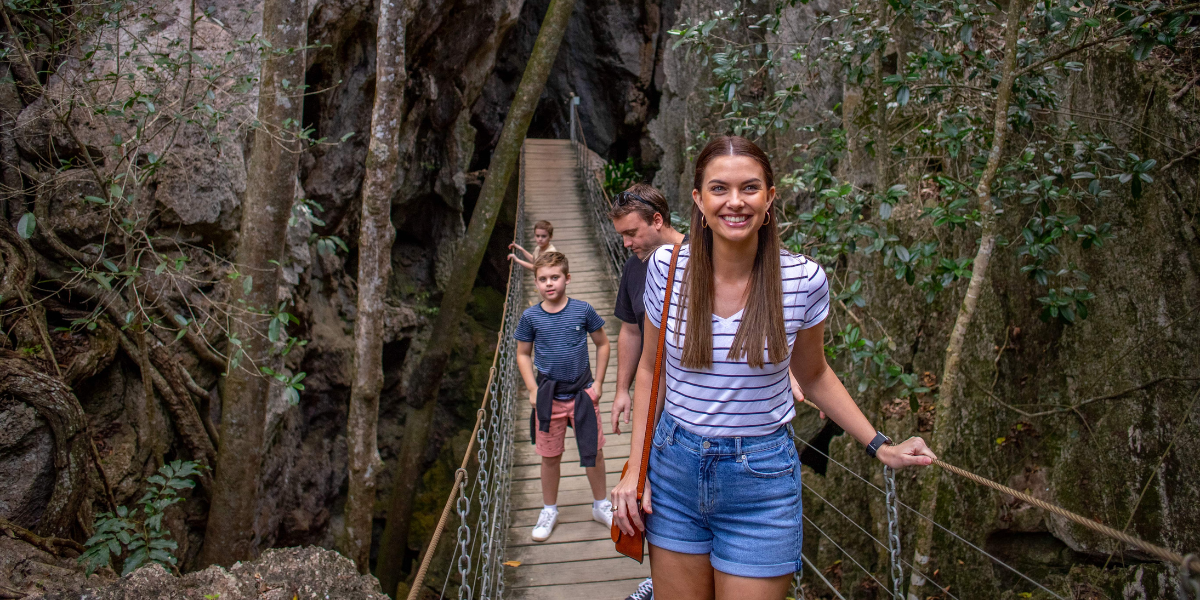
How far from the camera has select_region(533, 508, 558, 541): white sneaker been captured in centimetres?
320

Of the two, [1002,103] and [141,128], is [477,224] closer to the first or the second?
[141,128]

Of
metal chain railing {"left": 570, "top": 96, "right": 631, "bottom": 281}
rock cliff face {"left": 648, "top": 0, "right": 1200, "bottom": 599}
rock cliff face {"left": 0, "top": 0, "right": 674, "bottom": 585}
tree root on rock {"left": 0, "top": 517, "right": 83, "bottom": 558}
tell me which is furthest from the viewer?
metal chain railing {"left": 570, "top": 96, "right": 631, "bottom": 281}

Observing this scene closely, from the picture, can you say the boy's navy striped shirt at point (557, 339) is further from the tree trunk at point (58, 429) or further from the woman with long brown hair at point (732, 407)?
the tree trunk at point (58, 429)

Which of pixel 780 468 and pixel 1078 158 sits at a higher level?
pixel 1078 158

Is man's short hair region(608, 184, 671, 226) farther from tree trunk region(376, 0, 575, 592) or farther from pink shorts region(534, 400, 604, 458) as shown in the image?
tree trunk region(376, 0, 575, 592)

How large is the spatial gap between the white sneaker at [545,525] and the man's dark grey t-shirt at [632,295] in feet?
4.49

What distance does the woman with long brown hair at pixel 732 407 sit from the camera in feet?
4.18

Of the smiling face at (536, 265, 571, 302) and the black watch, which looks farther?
the smiling face at (536, 265, 571, 302)

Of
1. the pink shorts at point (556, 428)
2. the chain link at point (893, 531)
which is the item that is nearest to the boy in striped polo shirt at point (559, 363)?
the pink shorts at point (556, 428)

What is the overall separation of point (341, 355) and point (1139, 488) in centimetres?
603

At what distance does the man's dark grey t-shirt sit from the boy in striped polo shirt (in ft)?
1.65

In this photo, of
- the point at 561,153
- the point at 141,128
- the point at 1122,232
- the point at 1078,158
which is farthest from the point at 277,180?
the point at 561,153

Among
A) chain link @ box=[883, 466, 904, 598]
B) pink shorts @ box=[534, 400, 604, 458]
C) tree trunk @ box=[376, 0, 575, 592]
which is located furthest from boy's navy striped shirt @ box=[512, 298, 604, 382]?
tree trunk @ box=[376, 0, 575, 592]

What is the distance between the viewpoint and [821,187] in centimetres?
325
